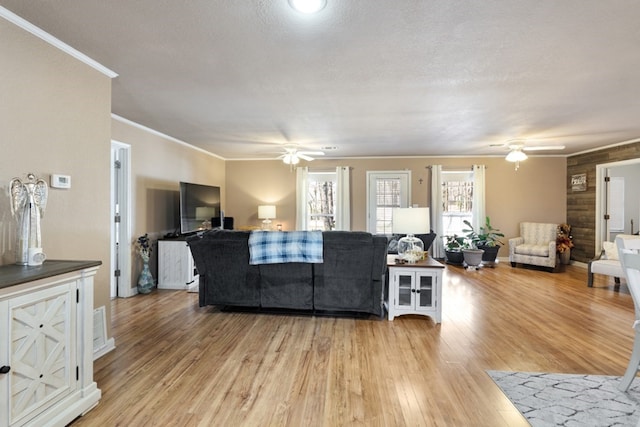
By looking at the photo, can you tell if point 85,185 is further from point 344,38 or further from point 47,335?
point 344,38

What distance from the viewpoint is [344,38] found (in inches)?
80.5

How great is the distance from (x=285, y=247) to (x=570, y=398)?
2.47m

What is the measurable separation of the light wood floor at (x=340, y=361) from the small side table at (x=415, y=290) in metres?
0.14

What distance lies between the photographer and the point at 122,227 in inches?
163

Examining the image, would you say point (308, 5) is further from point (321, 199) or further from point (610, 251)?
point (610, 251)

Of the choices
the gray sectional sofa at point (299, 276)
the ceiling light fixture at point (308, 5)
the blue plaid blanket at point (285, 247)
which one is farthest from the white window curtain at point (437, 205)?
the ceiling light fixture at point (308, 5)

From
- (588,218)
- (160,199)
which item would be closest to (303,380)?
(160,199)

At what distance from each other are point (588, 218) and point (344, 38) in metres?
6.68

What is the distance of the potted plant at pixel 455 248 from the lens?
6363 mm

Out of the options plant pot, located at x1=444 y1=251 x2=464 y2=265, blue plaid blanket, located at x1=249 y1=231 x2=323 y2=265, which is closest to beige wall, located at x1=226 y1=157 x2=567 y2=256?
plant pot, located at x1=444 y1=251 x2=464 y2=265

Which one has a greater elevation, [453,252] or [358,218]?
[358,218]

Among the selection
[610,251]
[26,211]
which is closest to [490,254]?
[610,251]

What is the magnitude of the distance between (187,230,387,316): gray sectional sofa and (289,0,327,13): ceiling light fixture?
2.02 meters

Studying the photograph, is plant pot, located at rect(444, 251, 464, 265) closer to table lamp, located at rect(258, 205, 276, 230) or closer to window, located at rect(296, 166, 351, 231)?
window, located at rect(296, 166, 351, 231)
